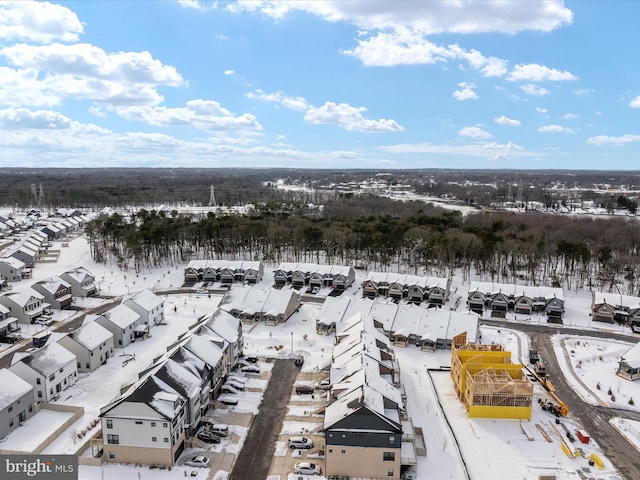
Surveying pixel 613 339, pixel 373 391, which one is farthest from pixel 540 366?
pixel 373 391

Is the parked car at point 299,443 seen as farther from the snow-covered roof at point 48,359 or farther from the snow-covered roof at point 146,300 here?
the snow-covered roof at point 146,300

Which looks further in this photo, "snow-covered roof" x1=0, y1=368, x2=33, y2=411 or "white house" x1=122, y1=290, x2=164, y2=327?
"white house" x1=122, y1=290, x2=164, y2=327

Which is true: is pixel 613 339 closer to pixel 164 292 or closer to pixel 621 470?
pixel 621 470

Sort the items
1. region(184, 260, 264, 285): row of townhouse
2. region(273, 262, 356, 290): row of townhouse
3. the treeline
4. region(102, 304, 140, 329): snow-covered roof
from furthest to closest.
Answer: the treeline → region(184, 260, 264, 285): row of townhouse → region(273, 262, 356, 290): row of townhouse → region(102, 304, 140, 329): snow-covered roof

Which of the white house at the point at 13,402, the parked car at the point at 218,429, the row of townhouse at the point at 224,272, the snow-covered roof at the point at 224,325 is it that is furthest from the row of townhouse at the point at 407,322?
the white house at the point at 13,402

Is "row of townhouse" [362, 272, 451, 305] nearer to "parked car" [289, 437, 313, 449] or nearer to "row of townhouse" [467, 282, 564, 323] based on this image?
"row of townhouse" [467, 282, 564, 323]

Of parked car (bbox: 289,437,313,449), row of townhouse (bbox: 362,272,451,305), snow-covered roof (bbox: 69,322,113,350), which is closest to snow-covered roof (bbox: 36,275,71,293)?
snow-covered roof (bbox: 69,322,113,350)

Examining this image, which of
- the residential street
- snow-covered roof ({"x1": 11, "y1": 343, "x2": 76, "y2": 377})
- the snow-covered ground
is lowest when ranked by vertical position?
the residential street
